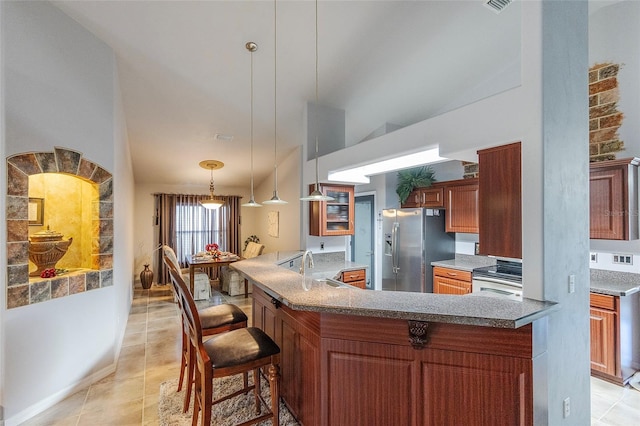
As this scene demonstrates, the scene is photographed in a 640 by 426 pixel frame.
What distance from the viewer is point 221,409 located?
231cm

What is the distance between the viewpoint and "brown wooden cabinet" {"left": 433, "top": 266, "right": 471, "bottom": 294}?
383 cm

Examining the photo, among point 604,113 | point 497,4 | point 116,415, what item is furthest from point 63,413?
point 604,113

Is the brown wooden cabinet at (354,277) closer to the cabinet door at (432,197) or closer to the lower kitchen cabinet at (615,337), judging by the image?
the cabinet door at (432,197)

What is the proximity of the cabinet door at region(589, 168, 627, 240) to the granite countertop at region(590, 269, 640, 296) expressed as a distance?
0.40 metres

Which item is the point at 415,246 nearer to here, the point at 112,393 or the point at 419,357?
the point at 419,357

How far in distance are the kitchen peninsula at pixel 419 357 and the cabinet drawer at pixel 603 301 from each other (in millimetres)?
1717

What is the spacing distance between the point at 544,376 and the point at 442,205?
304cm

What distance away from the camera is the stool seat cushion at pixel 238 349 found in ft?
5.76

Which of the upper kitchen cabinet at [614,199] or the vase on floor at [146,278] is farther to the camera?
the vase on floor at [146,278]

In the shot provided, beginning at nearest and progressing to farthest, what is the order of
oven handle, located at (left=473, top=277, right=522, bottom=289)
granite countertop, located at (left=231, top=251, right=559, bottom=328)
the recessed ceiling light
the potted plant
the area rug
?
1. granite countertop, located at (left=231, top=251, right=559, bottom=328)
2. the area rug
3. oven handle, located at (left=473, top=277, right=522, bottom=289)
4. the potted plant
5. the recessed ceiling light

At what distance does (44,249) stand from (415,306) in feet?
10.1

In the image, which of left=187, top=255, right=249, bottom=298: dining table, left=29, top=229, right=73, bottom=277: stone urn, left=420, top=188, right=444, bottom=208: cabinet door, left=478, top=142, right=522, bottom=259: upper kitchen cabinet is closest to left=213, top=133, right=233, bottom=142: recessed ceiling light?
left=187, top=255, right=249, bottom=298: dining table

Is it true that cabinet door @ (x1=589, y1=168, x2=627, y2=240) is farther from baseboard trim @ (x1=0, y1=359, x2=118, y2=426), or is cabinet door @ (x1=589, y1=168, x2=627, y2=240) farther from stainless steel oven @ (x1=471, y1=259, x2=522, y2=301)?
baseboard trim @ (x1=0, y1=359, x2=118, y2=426)

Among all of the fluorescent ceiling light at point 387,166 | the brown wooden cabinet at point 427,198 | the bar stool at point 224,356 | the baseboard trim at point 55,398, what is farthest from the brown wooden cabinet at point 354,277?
the baseboard trim at point 55,398
